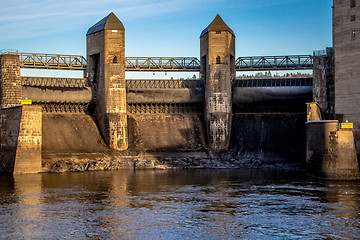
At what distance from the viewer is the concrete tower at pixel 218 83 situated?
8469 cm

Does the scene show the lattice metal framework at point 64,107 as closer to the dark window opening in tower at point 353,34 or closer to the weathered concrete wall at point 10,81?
the weathered concrete wall at point 10,81

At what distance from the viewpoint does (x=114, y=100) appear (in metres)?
83.1

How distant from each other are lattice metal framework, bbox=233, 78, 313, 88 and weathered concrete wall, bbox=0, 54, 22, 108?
34.9 meters

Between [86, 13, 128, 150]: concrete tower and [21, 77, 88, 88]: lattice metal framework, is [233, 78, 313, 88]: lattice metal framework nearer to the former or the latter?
[86, 13, 128, 150]: concrete tower

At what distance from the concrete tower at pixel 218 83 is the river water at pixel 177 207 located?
2054 centimetres

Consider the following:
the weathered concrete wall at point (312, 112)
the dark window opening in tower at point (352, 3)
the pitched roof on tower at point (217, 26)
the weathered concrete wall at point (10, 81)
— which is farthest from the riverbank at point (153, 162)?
the dark window opening in tower at point (352, 3)

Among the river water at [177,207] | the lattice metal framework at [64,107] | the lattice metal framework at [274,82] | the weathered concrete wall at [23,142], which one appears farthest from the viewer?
the lattice metal framework at [274,82]

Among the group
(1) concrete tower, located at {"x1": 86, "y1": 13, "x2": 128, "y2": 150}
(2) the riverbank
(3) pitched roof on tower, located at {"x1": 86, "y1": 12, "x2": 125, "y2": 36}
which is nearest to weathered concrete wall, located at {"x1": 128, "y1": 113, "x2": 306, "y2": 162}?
(2) the riverbank

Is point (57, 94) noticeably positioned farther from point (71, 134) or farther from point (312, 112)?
point (312, 112)

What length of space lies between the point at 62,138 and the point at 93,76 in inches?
532

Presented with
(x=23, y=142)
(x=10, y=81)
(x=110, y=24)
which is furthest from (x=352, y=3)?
(x=10, y=81)

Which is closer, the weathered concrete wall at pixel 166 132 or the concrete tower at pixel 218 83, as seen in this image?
the weathered concrete wall at pixel 166 132

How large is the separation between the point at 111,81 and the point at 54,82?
9354mm

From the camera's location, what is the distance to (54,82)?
8494 cm
